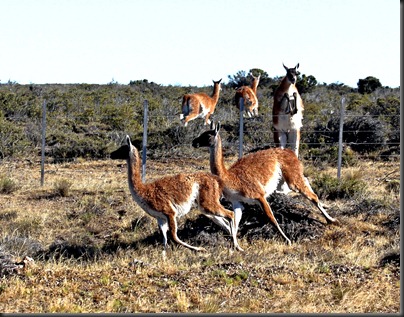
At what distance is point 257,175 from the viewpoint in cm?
1112

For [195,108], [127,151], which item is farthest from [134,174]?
[195,108]

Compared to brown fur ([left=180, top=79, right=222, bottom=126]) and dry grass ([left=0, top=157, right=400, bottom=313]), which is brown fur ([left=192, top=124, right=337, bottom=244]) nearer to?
dry grass ([left=0, top=157, right=400, bottom=313])

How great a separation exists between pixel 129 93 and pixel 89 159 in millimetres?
24959

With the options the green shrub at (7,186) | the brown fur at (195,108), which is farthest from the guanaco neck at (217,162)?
the brown fur at (195,108)

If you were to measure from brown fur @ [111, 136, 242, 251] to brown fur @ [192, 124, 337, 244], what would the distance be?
1.00 feet

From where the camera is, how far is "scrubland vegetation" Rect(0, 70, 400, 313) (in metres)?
7.78

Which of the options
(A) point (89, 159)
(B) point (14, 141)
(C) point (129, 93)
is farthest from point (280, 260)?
(C) point (129, 93)

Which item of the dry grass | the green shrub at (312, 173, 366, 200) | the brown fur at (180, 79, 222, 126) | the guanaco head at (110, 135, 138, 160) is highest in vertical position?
the brown fur at (180, 79, 222, 126)

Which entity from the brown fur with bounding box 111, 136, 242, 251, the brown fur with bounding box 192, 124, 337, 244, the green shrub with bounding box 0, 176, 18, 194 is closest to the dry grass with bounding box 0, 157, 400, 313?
the green shrub with bounding box 0, 176, 18, 194

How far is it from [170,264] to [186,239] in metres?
2.24

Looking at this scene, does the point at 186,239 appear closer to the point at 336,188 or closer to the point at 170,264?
the point at 170,264

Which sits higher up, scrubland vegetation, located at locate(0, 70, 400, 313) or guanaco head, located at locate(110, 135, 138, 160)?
guanaco head, located at locate(110, 135, 138, 160)

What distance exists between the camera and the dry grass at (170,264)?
765 cm

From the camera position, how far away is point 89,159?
20766mm
